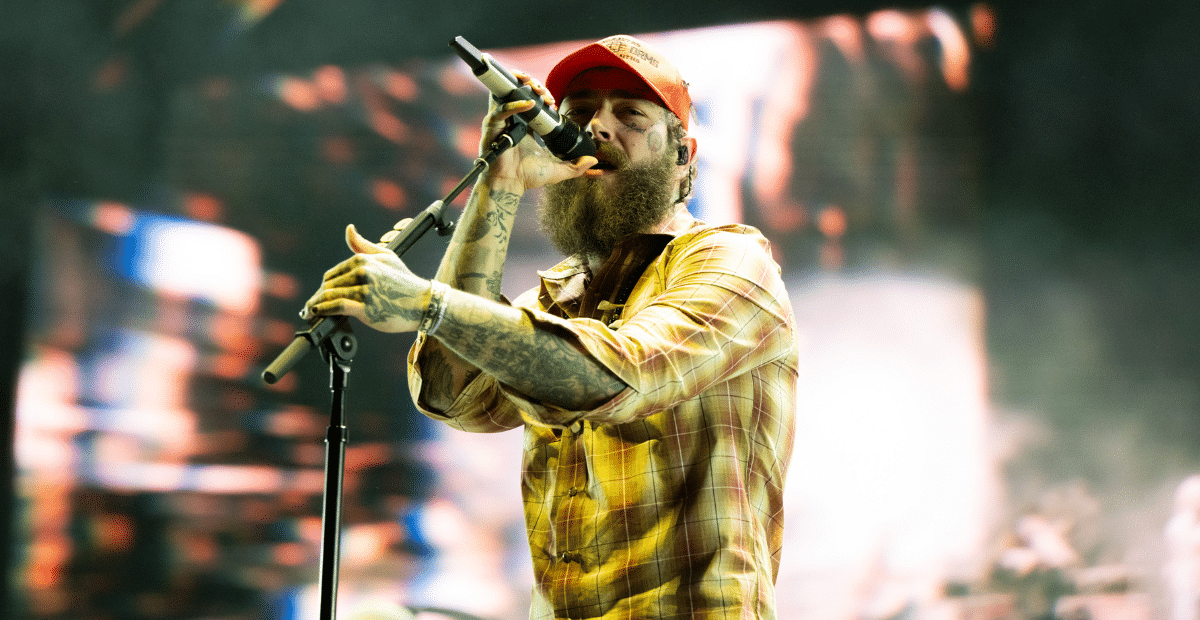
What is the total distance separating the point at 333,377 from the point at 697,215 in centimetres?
259

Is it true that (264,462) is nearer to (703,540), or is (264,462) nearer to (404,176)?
(404,176)

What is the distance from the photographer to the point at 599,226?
5.86 feet

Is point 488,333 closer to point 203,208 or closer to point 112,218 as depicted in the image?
point 203,208

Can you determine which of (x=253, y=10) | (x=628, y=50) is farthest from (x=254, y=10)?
(x=628, y=50)

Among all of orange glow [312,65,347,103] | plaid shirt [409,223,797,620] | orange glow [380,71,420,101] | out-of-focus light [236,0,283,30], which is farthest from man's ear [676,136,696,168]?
out-of-focus light [236,0,283,30]

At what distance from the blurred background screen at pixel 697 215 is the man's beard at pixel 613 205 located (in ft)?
6.29

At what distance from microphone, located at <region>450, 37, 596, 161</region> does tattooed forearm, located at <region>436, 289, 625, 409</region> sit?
Result: 41 centimetres

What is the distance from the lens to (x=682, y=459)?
56.1 inches

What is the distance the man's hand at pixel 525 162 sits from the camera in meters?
1.50

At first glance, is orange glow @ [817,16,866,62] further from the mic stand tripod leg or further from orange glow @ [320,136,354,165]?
the mic stand tripod leg

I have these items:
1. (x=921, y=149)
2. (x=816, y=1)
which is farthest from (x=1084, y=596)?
(x=816, y=1)

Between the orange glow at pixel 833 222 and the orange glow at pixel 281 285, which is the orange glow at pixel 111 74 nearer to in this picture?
the orange glow at pixel 281 285

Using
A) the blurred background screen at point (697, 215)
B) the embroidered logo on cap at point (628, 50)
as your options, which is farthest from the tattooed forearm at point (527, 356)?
the blurred background screen at point (697, 215)

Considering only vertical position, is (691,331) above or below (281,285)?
below
